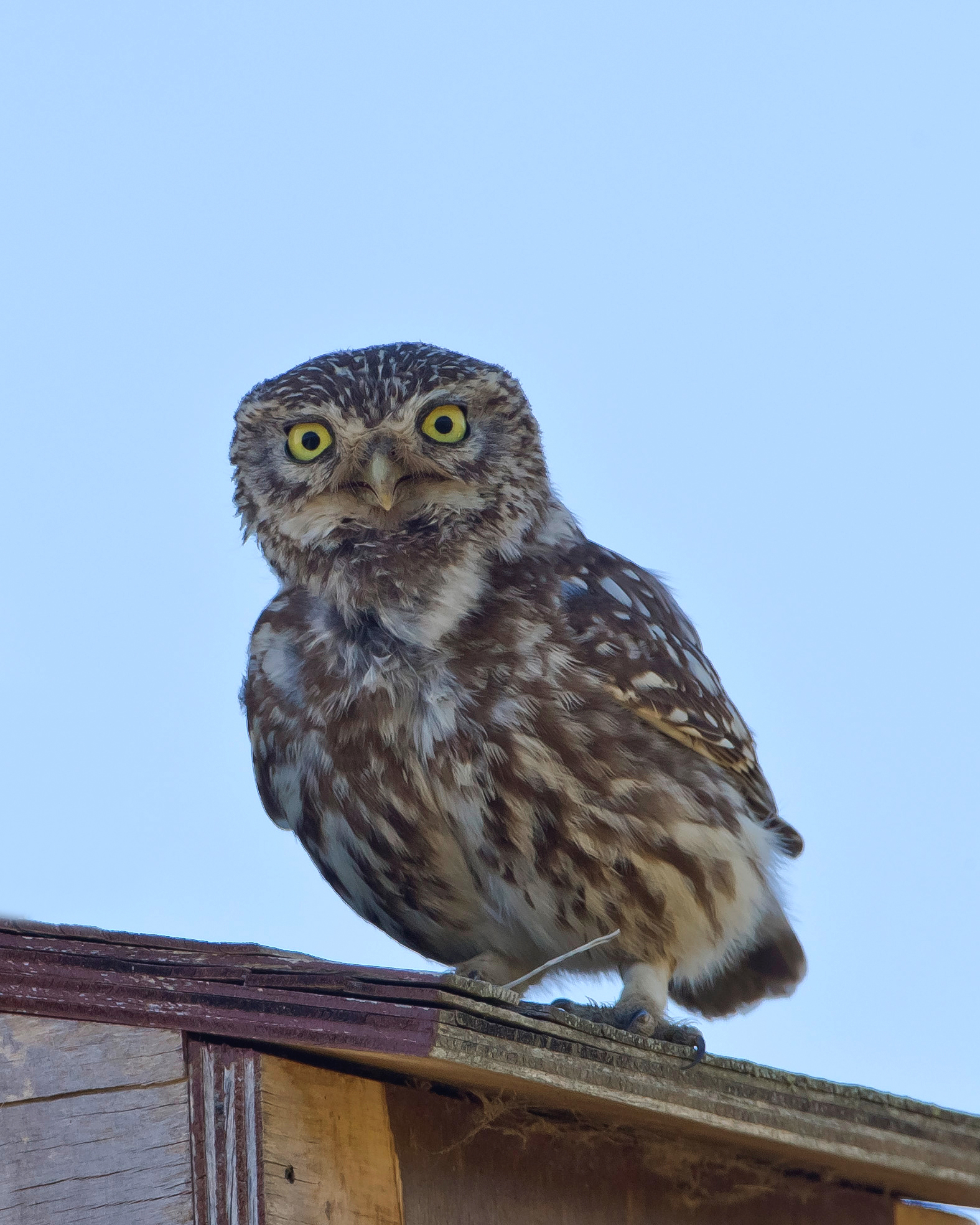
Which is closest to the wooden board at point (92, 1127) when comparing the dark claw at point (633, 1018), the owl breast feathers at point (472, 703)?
the owl breast feathers at point (472, 703)

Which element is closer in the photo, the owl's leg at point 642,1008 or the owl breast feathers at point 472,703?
the owl's leg at point 642,1008

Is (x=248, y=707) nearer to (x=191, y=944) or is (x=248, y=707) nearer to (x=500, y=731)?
(x=500, y=731)

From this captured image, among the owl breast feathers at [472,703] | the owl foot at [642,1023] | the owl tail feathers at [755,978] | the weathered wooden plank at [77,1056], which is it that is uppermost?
the owl breast feathers at [472,703]

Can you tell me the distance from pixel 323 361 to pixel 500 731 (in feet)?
3.59

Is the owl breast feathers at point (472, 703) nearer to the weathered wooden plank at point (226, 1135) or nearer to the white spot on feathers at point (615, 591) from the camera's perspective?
the white spot on feathers at point (615, 591)

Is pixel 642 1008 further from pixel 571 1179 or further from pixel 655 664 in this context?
pixel 655 664

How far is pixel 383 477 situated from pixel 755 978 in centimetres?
170

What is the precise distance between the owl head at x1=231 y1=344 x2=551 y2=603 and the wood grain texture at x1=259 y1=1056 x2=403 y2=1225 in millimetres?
1247

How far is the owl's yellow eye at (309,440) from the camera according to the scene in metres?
3.59

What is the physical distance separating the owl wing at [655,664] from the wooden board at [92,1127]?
53.8 inches

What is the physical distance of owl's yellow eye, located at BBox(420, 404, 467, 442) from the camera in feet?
11.8

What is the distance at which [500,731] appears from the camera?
326cm

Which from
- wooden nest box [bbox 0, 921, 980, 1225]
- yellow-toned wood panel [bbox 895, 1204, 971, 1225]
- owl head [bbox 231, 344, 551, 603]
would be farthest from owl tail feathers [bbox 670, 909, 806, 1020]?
owl head [bbox 231, 344, 551, 603]

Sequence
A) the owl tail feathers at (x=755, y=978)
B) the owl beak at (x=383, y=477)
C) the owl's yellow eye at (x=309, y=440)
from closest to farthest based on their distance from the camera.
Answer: the owl beak at (x=383, y=477)
the owl's yellow eye at (x=309, y=440)
the owl tail feathers at (x=755, y=978)
